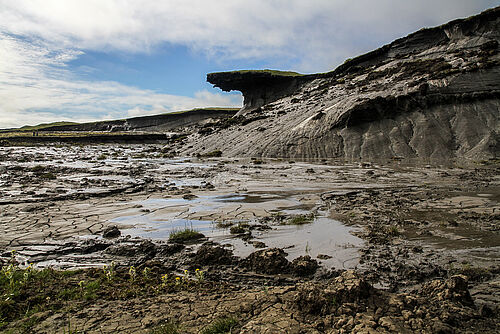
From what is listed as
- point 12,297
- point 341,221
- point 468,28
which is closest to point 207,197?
point 341,221

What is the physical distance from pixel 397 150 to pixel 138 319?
27154 millimetres

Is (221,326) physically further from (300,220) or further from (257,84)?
(257,84)

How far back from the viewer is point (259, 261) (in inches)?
215

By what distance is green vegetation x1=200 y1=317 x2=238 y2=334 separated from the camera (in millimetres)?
3493

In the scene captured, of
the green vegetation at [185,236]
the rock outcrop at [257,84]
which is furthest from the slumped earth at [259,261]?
the rock outcrop at [257,84]

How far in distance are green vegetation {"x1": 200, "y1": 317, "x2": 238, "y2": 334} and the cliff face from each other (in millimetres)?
25792

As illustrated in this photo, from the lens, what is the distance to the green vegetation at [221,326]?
3.49 metres

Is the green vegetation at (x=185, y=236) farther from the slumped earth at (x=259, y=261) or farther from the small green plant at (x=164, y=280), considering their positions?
the small green plant at (x=164, y=280)

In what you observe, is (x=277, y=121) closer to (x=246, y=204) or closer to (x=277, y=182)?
(x=277, y=182)

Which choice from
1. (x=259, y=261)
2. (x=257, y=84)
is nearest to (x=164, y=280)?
(x=259, y=261)

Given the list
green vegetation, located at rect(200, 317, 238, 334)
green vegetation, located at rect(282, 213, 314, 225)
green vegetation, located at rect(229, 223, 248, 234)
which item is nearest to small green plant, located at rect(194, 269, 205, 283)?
green vegetation, located at rect(200, 317, 238, 334)

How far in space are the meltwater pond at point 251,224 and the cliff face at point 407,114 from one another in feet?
64.4

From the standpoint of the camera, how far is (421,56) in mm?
40250

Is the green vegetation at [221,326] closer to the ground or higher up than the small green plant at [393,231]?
closer to the ground
